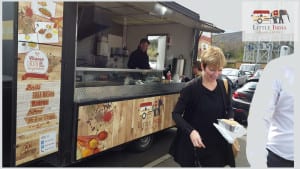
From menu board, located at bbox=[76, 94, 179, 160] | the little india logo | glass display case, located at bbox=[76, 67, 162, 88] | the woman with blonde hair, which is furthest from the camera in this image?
the little india logo

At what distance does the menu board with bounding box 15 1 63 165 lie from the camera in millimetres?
2668

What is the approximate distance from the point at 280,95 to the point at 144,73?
3.98m

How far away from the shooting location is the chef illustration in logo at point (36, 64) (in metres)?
2.69

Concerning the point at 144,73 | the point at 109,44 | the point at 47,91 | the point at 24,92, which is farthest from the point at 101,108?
the point at 109,44

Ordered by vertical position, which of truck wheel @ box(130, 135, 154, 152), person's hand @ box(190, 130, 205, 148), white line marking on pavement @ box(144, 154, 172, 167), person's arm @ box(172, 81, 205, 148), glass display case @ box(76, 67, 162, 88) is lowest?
white line marking on pavement @ box(144, 154, 172, 167)

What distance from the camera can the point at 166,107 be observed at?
201 inches

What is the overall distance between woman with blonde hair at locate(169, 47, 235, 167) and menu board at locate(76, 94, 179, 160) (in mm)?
1392

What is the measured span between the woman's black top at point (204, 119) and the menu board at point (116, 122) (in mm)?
1391

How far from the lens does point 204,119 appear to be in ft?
7.63

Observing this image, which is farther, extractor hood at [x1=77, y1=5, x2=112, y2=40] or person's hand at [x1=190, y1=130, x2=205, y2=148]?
extractor hood at [x1=77, y1=5, x2=112, y2=40]

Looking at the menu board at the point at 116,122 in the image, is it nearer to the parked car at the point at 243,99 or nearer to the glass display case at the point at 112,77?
the glass display case at the point at 112,77

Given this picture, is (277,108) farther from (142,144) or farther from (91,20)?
(91,20)

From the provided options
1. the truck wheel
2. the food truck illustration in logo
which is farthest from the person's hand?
the food truck illustration in logo

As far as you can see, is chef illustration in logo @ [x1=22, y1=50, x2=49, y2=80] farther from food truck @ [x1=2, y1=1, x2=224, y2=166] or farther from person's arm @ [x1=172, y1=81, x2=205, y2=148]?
person's arm @ [x1=172, y1=81, x2=205, y2=148]
